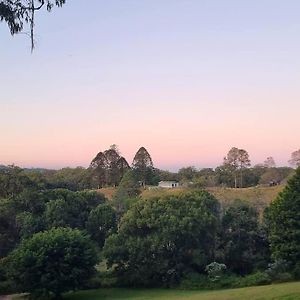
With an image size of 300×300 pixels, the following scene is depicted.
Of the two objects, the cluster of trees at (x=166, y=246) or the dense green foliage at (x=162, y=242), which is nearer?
the cluster of trees at (x=166, y=246)

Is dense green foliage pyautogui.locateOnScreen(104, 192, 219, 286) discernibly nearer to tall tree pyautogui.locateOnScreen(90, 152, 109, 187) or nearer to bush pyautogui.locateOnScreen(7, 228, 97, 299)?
bush pyautogui.locateOnScreen(7, 228, 97, 299)

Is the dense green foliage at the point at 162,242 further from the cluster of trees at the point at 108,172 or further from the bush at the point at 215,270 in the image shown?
the cluster of trees at the point at 108,172

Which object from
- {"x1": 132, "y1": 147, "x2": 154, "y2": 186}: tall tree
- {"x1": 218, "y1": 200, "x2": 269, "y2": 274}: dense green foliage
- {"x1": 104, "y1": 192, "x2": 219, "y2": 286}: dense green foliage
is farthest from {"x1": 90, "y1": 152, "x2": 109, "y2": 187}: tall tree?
{"x1": 218, "y1": 200, "x2": 269, "y2": 274}: dense green foliage

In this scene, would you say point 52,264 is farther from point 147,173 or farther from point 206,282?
point 147,173

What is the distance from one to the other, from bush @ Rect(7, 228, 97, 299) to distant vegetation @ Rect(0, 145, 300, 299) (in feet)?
0.21

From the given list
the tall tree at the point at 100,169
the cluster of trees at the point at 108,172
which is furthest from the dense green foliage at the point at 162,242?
the tall tree at the point at 100,169

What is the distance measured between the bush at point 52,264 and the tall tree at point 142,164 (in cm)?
4915

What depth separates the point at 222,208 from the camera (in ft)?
141

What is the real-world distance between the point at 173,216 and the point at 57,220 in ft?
42.1

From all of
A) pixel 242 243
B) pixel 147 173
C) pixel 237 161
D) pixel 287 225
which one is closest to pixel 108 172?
pixel 147 173

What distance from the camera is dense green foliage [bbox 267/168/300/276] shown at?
34.6m

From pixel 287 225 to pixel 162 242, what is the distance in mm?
9040

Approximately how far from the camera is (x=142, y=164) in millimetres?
85250

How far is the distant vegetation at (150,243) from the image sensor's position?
33.3 m
